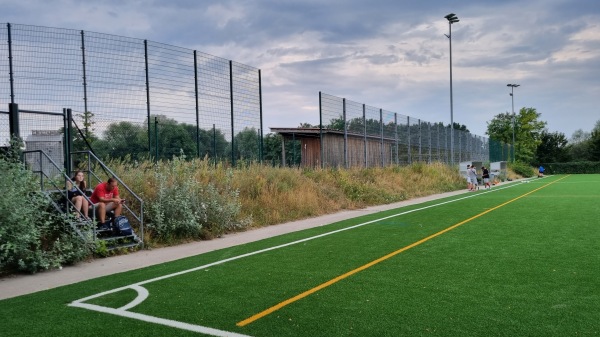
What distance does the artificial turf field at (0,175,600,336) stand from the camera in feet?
17.3

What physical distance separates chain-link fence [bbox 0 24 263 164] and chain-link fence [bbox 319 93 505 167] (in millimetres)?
6581

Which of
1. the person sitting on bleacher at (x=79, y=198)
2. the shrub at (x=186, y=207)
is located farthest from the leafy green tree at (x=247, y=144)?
the person sitting on bleacher at (x=79, y=198)

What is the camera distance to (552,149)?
291 ft

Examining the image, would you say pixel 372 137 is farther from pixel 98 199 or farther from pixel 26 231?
pixel 26 231

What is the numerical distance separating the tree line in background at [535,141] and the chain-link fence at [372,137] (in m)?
39.5

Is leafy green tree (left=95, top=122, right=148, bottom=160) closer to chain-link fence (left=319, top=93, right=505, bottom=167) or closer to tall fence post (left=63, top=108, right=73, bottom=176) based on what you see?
tall fence post (left=63, top=108, right=73, bottom=176)

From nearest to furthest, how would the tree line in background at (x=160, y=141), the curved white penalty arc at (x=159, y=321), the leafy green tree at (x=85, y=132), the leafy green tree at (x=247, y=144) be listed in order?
the curved white penalty arc at (x=159, y=321) < the leafy green tree at (x=85, y=132) < the tree line in background at (x=160, y=141) < the leafy green tree at (x=247, y=144)

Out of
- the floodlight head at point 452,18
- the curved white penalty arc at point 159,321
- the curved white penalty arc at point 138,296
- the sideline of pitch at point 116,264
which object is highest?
the floodlight head at point 452,18

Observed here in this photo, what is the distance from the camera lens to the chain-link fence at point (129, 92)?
1275cm

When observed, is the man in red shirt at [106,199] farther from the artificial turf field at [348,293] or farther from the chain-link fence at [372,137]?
the chain-link fence at [372,137]

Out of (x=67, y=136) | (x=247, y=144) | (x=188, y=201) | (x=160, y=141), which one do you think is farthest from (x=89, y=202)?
(x=247, y=144)

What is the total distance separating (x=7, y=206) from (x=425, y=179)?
85.0ft

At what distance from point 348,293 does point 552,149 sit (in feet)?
308

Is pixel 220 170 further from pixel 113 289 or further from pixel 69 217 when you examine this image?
pixel 113 289
